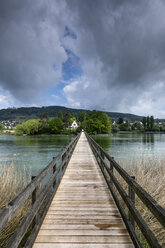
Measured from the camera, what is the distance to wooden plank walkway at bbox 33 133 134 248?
2.38 meters

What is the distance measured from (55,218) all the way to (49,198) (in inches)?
19.0

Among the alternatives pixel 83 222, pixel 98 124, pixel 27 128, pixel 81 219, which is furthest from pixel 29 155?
pixel 27 128

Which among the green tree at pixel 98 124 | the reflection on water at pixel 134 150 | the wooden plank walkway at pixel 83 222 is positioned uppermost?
the green tree at pixel 98 124

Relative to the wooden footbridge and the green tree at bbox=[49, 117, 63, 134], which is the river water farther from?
the green tree at bbox=[49, 117, 63, 134]

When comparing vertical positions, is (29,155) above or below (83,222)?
below

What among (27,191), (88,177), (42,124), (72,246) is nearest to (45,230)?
(72,246)

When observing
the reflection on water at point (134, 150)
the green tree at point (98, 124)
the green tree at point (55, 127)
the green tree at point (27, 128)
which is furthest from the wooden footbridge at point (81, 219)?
the green tree at point (55, 127)

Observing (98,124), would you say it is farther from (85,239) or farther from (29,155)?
(85,239)

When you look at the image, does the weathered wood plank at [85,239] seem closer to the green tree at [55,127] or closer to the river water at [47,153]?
the river water at [47,153]

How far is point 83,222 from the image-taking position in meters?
2.91

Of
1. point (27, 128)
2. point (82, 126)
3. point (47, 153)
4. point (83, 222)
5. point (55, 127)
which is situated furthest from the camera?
point (55, 127)

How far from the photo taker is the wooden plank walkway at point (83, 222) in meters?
2.38

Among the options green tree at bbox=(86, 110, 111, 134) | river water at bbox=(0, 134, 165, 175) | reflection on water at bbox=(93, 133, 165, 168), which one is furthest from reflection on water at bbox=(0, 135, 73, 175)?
→ green tree at bbox=(86, 110, 111, 134)

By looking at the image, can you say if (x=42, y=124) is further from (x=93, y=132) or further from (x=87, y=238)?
(x=87, y=238)
